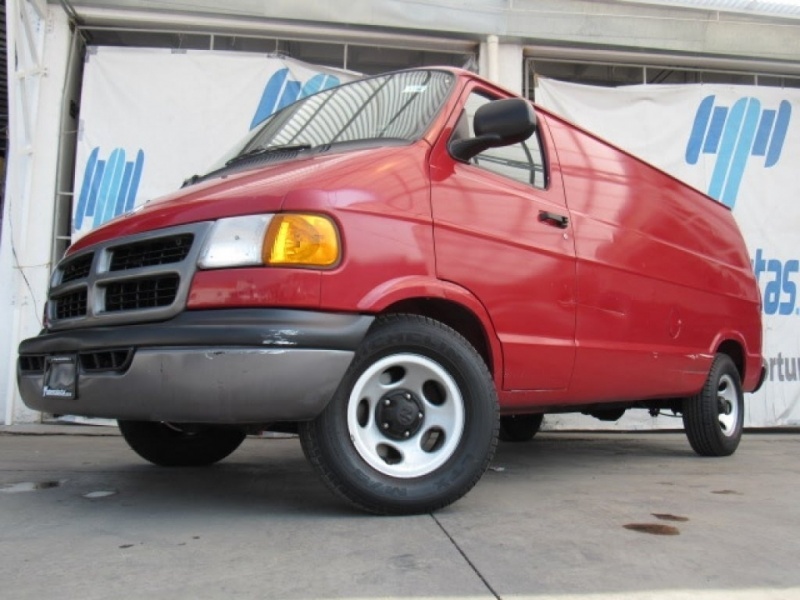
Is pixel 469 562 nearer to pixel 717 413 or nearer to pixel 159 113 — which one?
pixel 717 413

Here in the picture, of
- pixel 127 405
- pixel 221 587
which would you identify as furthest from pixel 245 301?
pixel 221 587

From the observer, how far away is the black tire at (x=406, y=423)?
2689mm

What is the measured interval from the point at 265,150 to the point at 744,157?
6622 mm

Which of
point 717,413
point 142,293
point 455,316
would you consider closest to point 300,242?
point 142,293

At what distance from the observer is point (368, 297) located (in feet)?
9.03

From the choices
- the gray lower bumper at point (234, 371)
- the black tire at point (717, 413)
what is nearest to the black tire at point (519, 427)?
the black tire at point (717, 413)

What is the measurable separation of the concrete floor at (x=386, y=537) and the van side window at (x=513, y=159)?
1.65 m

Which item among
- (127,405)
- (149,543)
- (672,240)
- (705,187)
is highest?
(705,187)

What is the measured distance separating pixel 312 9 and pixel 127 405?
575 centimetres

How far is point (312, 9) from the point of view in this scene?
7246 millimetres

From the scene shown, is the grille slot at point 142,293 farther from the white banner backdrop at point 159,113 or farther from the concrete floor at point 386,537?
the white banner backdrop at point 159,113

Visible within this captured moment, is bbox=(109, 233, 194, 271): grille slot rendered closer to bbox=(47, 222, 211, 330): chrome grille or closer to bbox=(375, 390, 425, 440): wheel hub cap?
bbox=(47, 222, 211, 330): chrome grille

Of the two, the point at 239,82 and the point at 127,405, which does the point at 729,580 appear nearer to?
the point at 127,405

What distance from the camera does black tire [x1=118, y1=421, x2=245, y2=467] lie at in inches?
156
